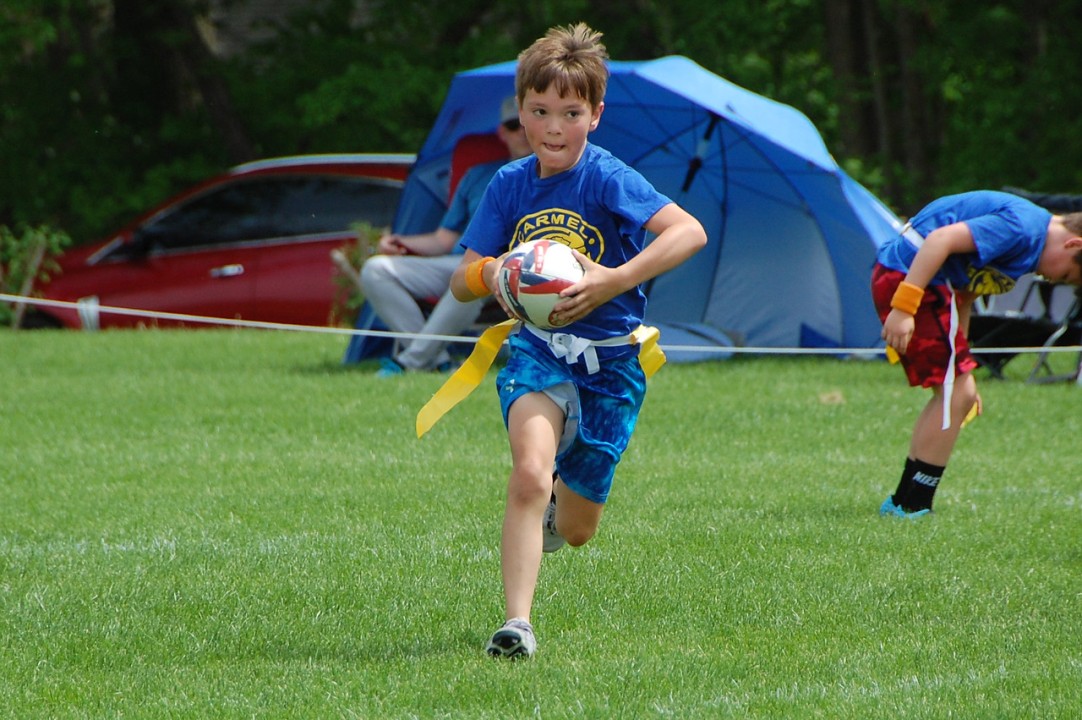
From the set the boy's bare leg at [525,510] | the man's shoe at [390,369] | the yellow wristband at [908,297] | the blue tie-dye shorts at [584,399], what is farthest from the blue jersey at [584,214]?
the man's shoe at [390,369]

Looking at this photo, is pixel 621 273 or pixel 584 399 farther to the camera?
pixel 584 399

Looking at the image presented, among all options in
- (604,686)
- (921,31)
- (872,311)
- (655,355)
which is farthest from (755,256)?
(921,31)

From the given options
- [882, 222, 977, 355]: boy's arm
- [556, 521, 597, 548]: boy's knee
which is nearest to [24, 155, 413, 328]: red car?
[882, 222, 977, 355]: boy's arm

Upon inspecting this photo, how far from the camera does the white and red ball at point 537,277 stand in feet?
13.8

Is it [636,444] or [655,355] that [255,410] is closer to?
[636,444]

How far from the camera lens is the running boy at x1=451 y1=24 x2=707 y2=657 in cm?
425

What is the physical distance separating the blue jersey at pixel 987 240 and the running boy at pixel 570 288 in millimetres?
2040

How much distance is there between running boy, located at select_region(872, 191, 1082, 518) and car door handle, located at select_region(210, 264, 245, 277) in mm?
8463

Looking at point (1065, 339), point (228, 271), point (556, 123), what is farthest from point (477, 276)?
point (228, 271)

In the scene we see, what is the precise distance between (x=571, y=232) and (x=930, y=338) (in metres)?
2.44

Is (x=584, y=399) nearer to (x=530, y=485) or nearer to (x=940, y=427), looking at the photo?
(x=530, y=485)

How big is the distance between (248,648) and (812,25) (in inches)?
762

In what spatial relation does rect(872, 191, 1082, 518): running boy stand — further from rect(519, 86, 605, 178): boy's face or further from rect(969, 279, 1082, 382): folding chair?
rect(969, 279, 1082, 382): folding chair

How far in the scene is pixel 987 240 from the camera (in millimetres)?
5992
